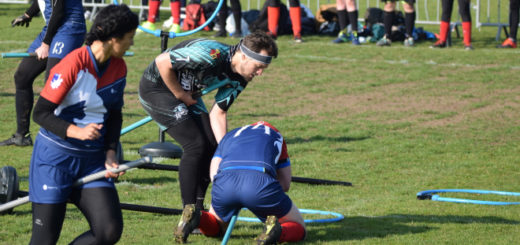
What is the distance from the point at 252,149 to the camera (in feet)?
18.0

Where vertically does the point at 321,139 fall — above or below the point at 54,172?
below

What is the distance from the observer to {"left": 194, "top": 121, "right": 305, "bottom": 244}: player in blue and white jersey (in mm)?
5363

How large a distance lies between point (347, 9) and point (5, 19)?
8785mm

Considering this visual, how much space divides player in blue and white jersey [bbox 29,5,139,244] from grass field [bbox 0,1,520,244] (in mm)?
1396

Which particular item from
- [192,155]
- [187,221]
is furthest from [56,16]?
[187,221]

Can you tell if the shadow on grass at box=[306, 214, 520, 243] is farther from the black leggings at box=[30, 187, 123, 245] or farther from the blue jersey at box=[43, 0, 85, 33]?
the blue jersey at box=[43, 0, 85, 33]

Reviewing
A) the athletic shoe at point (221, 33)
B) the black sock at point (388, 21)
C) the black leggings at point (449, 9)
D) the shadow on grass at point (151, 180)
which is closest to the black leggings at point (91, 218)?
the shadow on grass at point (151, 180)

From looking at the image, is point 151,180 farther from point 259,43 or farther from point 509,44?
point 509,44

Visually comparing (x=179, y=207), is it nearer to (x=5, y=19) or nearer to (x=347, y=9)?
(x=347, y=9)

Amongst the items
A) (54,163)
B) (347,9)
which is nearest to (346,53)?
(347,9)

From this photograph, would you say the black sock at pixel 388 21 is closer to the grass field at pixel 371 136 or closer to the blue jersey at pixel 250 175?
the grass field at pixel 371 136

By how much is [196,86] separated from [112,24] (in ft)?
5.95

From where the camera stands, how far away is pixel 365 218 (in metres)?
6.70

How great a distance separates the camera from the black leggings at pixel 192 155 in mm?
5910
